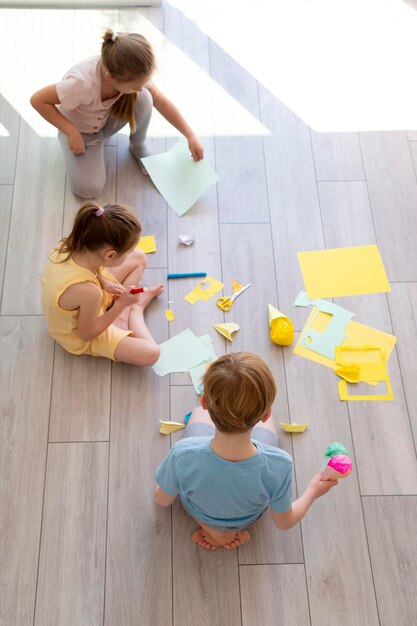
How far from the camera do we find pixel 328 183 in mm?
2264

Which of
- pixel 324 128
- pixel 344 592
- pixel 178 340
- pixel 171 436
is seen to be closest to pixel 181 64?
pixel 324 128

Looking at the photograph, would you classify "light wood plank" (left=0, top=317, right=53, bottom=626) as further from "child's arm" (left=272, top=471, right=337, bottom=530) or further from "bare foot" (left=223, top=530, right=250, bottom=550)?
"child's arm" (left=272, top=471, right=337, bottom=530)

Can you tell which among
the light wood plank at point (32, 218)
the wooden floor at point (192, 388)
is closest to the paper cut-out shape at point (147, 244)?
the wooden floor at point (192, 388)

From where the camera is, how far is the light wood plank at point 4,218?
2.05 metres

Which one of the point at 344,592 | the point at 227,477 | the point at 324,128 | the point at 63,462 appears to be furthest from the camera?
the point at 324,128

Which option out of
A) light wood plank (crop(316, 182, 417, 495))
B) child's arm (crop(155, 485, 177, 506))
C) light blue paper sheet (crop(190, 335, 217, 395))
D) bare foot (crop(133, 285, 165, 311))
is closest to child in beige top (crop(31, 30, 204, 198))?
bare foot (crop(133, 285, 165, 311))

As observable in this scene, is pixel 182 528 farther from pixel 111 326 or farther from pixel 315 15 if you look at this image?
pixel 315 15

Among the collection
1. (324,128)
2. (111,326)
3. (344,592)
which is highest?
(324,128)

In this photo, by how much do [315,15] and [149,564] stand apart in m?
2.04

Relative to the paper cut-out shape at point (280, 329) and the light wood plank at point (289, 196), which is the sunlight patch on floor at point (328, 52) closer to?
the light wood plank at point (289, 196)

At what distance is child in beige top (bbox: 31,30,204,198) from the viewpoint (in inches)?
70.7

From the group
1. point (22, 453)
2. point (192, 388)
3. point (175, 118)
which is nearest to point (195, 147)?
point (175, 118)

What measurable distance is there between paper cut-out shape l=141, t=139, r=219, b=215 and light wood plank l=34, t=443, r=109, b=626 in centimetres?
84

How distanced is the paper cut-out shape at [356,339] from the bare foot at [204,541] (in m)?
0.59
